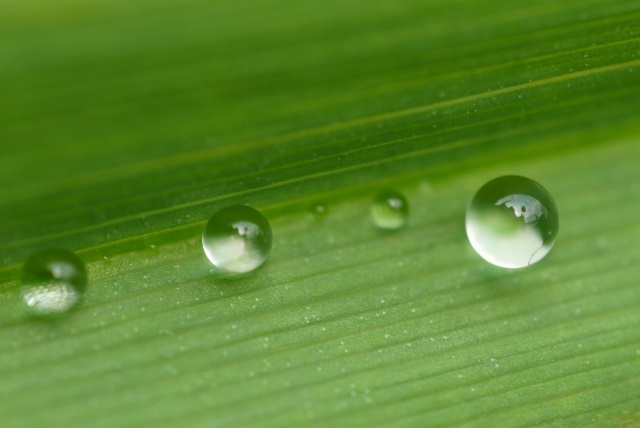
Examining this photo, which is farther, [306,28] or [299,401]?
[306,28]

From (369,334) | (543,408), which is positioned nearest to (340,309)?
(369,334)

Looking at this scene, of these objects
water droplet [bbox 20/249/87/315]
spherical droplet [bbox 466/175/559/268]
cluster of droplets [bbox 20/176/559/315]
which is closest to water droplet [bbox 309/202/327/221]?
cluster of droplets [bbox 20/176/559/315]

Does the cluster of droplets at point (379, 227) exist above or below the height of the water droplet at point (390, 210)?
below

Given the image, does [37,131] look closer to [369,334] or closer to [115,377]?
[115,377]

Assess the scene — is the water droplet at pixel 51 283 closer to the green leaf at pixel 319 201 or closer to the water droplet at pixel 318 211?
the green leaf at pixel 319 201

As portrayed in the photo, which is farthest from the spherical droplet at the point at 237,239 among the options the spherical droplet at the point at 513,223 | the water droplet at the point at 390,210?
the spherical droplet at the point at 513,223

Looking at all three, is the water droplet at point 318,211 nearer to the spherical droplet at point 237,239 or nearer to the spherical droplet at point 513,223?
the spherical droplet at point 237,239

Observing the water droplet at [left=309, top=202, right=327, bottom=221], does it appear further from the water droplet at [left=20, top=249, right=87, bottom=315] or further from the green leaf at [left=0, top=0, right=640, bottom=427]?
the water droplet at [left=20, top=249, right=87, bottom=315]
